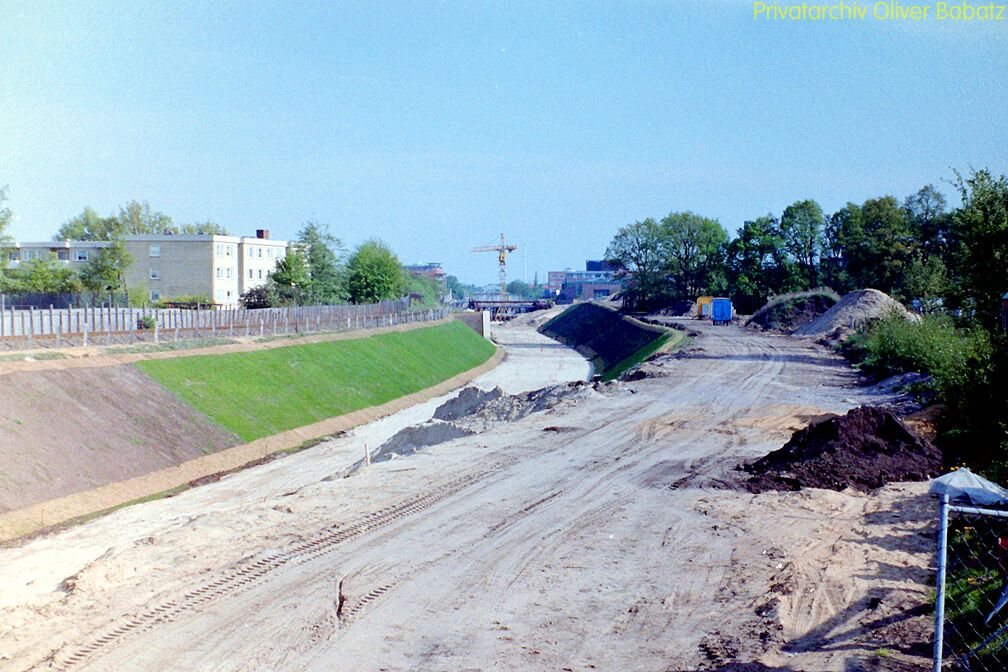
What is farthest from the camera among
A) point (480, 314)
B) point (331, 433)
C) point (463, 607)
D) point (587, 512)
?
point (480, 314)

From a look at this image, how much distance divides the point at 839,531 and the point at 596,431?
13185 millimetres

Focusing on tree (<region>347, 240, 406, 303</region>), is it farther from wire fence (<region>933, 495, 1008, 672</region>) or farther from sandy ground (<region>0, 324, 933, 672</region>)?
wire fence (<region>933, 495, 1008, 672</region>)

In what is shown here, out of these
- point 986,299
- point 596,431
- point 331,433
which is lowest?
point 331,433

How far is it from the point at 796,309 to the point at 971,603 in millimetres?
87258

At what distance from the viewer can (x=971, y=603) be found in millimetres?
10938

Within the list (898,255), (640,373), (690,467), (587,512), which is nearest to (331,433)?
(640,373)

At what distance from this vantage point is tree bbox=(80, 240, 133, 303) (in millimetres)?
80312

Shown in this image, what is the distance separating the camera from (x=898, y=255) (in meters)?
98.7

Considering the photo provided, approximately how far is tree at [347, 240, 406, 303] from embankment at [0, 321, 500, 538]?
1766 inches

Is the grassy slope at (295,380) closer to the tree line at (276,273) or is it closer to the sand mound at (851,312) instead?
the tree line at (276,273)

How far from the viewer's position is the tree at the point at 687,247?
137m

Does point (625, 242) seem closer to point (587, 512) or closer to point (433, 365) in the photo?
point (433, 365)

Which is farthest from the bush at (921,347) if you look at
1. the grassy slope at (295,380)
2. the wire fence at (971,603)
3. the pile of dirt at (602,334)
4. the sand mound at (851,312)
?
the pile of dirt at (602,334)

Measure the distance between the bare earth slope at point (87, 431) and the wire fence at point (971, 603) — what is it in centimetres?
2524
